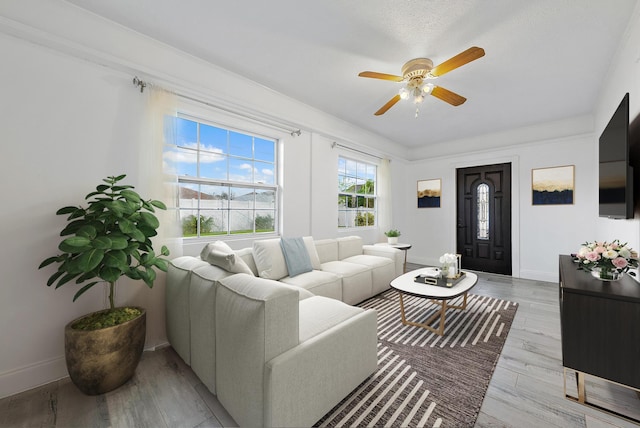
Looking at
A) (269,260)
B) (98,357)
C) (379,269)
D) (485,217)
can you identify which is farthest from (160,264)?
(485,217)

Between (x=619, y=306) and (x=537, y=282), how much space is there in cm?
351

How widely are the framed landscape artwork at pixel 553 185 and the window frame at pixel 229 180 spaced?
14.9 feet

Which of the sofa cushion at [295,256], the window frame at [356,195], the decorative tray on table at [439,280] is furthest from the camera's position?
the window frame at [356,195]

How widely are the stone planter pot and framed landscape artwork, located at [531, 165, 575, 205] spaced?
6.01 m

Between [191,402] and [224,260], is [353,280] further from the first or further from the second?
[191,402]

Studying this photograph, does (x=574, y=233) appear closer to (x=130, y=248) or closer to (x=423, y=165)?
(x=423, y=165)

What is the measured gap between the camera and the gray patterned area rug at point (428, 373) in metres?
1.49

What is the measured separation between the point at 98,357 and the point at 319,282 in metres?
1.80

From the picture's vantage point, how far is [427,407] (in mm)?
1564

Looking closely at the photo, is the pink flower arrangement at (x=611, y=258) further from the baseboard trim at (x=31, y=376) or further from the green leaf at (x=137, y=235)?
the baseboard trim at (x=31, y=376)

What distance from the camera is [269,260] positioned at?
2777 mm

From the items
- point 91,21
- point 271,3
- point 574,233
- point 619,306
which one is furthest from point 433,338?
point 91,21

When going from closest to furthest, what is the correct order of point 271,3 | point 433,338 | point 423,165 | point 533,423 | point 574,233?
1. point 533,423
2. point 271,3
3. point 433,338
4. point 574,233
5. point 423,165

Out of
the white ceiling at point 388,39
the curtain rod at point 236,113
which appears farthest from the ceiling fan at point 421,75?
the curtain rod at point 236,113
